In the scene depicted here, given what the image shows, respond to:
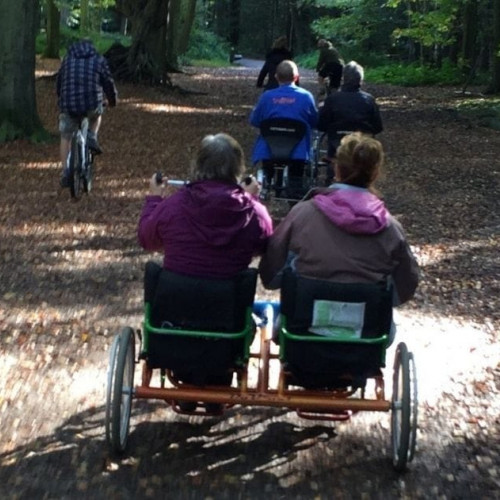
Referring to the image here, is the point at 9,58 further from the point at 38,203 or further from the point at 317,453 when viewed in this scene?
the point at 317,453

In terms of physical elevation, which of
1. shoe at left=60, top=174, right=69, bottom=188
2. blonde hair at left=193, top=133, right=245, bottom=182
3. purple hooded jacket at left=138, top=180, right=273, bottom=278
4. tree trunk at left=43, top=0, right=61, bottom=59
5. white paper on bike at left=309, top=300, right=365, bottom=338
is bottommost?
tree trunk at left=43, top=0, right=61, bottom=59

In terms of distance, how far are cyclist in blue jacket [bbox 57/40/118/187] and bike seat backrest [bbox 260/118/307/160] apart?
2.18 metres

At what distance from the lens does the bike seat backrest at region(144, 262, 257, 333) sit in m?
5.25

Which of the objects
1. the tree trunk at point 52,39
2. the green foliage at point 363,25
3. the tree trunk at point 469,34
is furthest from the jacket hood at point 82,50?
the green foliage at point 363,25

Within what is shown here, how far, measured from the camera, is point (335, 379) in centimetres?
539

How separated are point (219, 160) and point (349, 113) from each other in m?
6.36

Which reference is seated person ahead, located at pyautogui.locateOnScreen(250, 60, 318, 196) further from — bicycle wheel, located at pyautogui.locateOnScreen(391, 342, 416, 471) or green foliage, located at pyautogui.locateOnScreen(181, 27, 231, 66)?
green foliage, located at pyautogui.locateOnScreen(181, 27, 231, 66)

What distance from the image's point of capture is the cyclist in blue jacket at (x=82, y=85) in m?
12.1

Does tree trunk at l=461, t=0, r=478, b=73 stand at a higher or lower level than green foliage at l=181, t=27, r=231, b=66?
higher

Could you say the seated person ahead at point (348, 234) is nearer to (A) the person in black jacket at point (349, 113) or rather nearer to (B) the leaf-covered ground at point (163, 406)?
(B) the leaf-covered ground at point (163, 406)

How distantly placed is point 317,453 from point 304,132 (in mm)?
5752

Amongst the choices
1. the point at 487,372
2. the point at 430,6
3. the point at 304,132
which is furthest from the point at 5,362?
the point at 430,6

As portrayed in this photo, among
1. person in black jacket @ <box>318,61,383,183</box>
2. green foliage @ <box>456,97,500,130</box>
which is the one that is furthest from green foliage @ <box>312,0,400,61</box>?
person in black jacket @ <box>318,61,383,183</box>

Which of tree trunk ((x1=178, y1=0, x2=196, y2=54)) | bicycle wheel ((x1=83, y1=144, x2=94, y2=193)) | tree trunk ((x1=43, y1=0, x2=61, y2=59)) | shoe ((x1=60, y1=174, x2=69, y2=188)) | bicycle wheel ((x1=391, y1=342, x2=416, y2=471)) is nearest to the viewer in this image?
bicycle wheel ((x1=391, y1=342, x2=416, y2=471))
